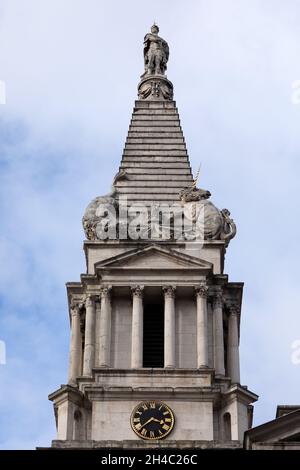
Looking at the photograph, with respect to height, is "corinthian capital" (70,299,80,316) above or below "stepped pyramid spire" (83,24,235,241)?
below

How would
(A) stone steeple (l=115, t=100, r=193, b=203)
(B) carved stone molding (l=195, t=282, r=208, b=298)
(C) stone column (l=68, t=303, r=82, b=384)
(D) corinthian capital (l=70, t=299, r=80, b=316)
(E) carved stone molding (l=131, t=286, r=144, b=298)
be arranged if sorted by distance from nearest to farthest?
(C) stone column (l=68, t=303, r=82, b=384), (B) carved stone molding (l=195, t=282, r=208, b=298), (E) carved stone molding (l=131, t=286, r=144, b=298), (D) corinthian capital (l=70, t=299, r=80, b=316), (A) stone steeple (l=115, t=100, r=193, b=203)

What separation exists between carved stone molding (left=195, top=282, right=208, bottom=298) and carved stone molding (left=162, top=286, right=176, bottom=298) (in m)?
1.04

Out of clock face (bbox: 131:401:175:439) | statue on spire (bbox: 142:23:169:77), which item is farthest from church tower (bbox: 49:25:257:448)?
statue on spire (bbox: 142:23:169:77)

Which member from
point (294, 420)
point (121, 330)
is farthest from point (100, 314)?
point (294, 420)

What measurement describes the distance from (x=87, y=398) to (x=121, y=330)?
170 inches

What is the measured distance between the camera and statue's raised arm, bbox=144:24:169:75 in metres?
92.4

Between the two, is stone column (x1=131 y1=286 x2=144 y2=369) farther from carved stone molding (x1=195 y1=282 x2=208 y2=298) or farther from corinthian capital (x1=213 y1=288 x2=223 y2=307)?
corinthian capital (x1=213 y1=288 x2=223 y2=307)

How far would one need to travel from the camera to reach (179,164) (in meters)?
84.8

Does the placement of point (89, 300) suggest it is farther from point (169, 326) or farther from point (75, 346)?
point (169, 326)

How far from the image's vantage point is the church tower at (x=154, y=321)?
237ft

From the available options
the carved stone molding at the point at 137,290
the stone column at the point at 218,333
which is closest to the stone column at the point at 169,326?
the carved stone molding at the point at 137,290

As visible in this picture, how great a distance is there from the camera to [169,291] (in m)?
76.7
